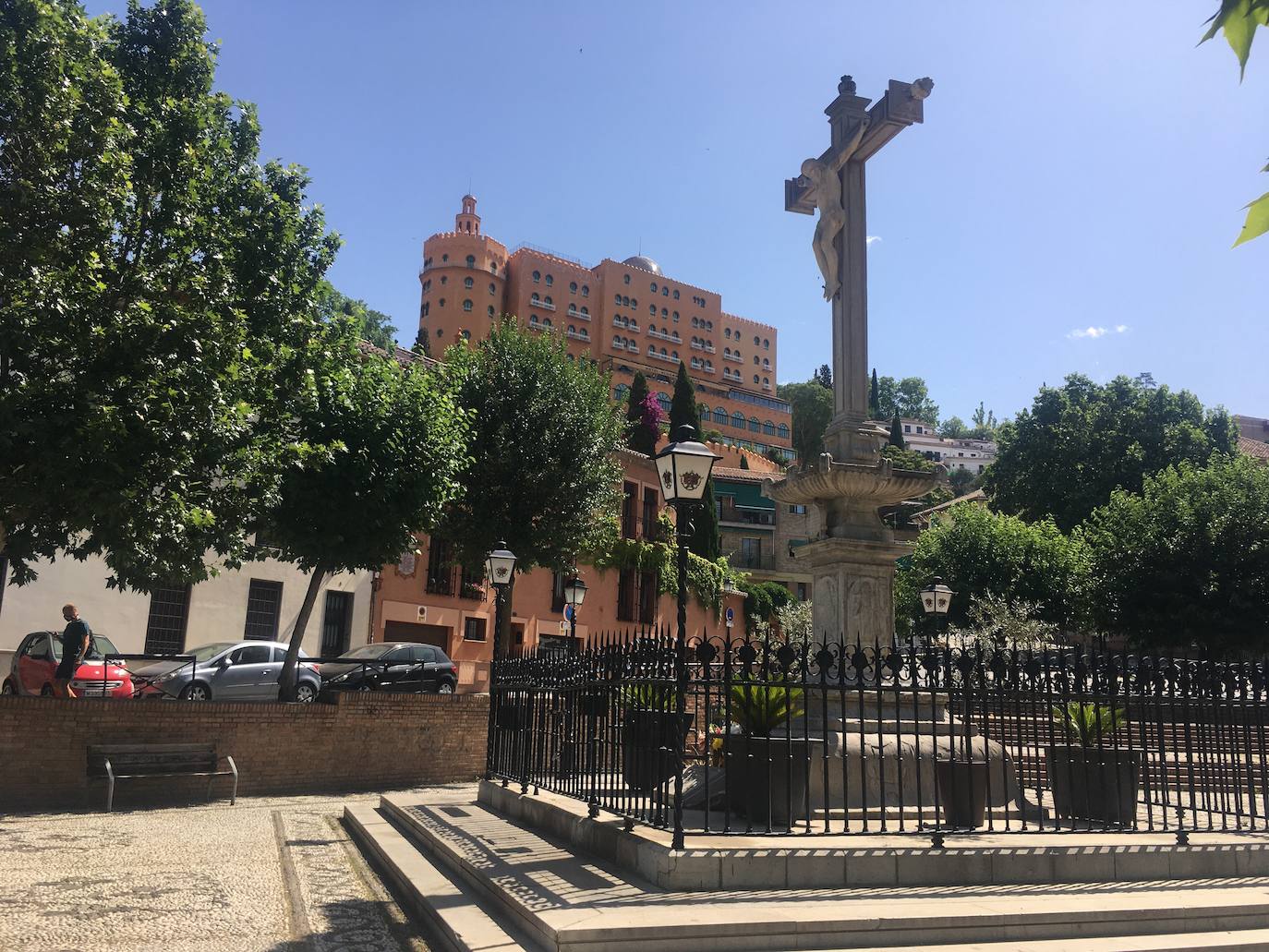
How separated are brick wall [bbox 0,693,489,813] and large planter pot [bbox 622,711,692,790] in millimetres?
7727

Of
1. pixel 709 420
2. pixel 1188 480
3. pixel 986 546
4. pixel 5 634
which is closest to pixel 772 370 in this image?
pixel 709 420

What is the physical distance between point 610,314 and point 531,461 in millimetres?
58289

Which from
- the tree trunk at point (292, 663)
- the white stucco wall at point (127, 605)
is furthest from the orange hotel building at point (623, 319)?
the tree trunk at point (292, 663)

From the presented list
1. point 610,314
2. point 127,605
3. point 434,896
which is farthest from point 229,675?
point 610,314

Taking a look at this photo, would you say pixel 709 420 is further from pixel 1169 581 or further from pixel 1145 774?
pixel 1145 774

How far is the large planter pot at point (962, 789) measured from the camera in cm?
642

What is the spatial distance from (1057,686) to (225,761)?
10.8m

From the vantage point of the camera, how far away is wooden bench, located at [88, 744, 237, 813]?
37.0 ft

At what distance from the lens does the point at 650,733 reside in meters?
6.25

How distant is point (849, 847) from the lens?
228 inches

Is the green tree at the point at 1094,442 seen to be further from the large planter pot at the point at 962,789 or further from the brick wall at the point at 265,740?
the large planter pot at the point at 962,789

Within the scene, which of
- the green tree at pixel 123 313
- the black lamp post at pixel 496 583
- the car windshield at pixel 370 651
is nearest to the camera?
the green tree at pixel 123 313

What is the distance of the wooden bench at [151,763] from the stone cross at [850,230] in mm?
8492

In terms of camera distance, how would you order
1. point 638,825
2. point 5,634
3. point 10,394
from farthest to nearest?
point 5,634
point 10,394
point 638,825
